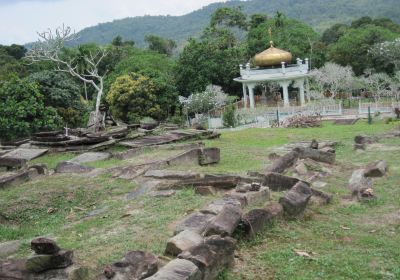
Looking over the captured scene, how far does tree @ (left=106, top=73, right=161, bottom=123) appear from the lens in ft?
113

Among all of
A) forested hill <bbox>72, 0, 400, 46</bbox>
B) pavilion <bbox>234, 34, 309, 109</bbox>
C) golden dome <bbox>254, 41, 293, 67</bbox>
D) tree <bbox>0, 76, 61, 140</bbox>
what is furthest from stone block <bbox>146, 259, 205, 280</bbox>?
forested hill <bbox>72, 0, 400, 46</bbox>

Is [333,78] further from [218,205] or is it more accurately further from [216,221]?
[216,221]

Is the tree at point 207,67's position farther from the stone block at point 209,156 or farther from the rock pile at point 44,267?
the rock pile at point 44,267

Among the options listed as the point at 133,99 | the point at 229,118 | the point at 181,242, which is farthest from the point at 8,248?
the point at 133,99

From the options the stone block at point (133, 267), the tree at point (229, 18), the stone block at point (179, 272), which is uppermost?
the tree at point (229, 18)

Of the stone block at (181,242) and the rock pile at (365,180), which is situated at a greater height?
the stone block at (181,242)

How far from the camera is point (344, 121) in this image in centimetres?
2970

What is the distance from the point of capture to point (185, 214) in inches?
335

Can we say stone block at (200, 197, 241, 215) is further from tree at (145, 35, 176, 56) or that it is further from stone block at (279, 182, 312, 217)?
tree at (145, 35, 176, 56)

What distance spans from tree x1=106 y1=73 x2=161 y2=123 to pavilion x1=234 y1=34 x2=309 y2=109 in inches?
274

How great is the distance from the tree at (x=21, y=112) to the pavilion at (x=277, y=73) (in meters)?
17.6

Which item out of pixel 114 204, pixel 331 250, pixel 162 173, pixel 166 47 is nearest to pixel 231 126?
pixel 162 173

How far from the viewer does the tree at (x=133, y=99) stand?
34.5m

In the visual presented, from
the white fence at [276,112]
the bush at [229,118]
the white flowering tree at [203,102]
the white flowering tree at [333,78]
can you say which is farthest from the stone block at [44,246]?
the white flowering tree at [333,78]
